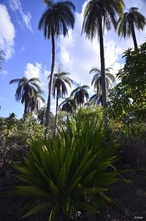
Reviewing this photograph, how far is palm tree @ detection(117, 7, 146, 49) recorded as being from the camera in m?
19.2

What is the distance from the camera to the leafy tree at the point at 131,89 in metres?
4.53

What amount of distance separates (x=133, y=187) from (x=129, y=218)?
916mm

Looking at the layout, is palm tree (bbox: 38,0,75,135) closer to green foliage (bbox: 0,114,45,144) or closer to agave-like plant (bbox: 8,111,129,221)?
green foliage (bbox: 0,114,45,144)

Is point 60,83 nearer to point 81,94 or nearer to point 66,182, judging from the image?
point 81,94

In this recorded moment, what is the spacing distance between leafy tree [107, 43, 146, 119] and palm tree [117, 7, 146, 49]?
16237 mm

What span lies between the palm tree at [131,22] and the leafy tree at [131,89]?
1624 centimetres

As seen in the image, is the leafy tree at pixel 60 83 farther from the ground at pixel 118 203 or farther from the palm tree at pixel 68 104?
the ground at pixel 118 203

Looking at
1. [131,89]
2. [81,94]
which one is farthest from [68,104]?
[131,89]

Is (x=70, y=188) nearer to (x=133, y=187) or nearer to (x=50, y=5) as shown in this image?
(x=133, y=187)

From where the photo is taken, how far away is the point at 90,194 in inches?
97.2

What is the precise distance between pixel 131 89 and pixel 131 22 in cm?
1839

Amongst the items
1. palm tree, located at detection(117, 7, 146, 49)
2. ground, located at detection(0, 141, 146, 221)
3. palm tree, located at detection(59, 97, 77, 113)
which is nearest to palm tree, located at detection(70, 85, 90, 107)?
palm tree, located at detection(59, 97, 77, 113)

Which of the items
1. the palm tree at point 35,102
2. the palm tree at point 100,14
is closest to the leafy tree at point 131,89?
the palm tree at point 100,14

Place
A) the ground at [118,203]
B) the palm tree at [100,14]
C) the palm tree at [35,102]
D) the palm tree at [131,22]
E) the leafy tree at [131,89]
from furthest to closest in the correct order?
the palm tree at [35,102], the palm tree at [131,22], the palm tree at [100,14], the leafy tree at [131,89], the ground at [118,203]
